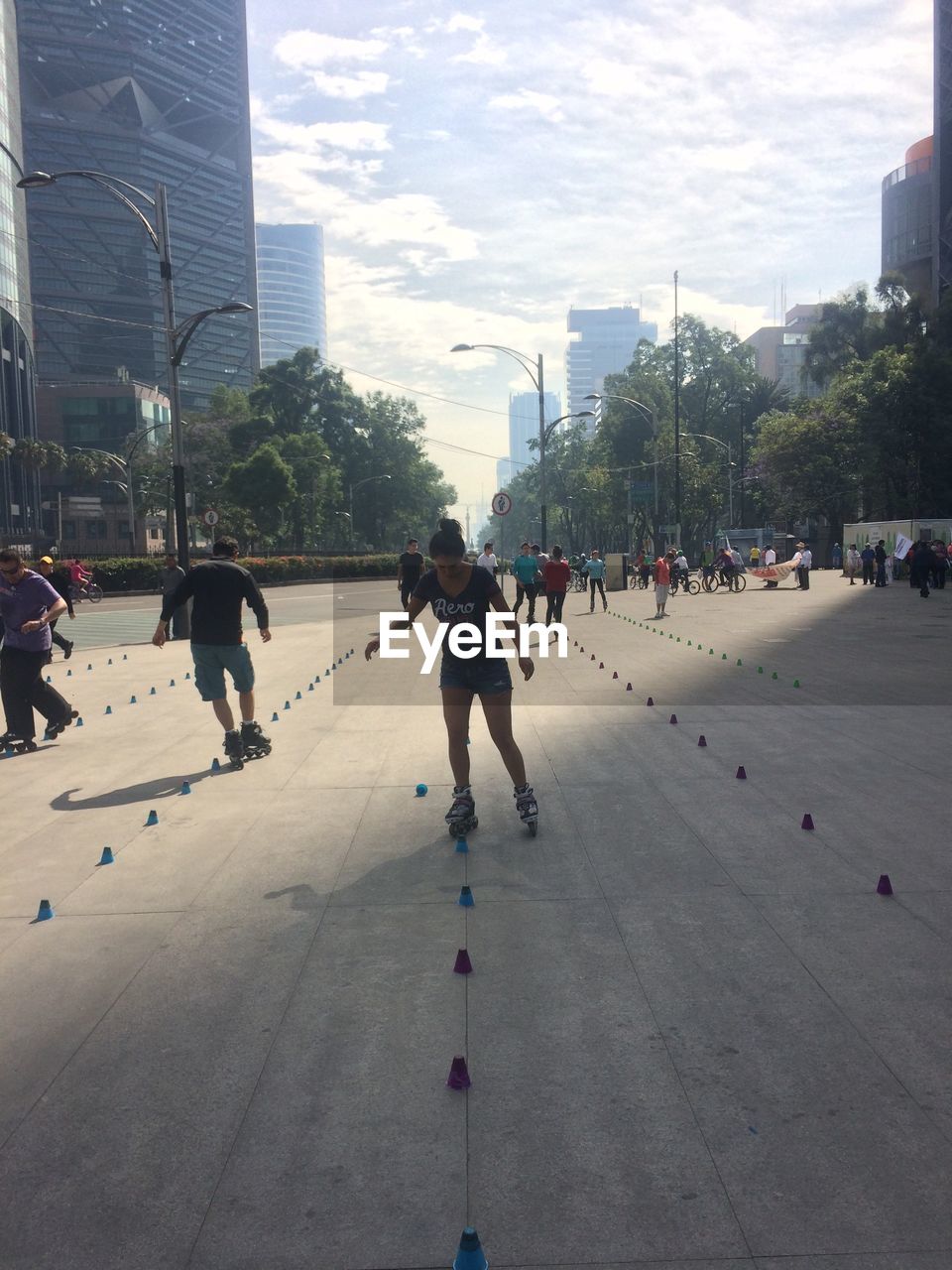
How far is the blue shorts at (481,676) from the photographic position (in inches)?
249

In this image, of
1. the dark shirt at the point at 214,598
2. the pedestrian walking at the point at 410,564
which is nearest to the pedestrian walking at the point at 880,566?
the pedestrian walking at the point at 410,564

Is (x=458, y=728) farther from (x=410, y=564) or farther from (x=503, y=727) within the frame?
(x=410, y=564)

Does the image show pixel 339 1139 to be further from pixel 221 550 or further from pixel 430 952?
pixel 221 550

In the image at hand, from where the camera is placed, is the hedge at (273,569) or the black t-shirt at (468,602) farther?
the hedge at (273,569)

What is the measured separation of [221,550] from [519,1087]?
6.31m

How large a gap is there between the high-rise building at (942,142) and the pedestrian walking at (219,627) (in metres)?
66.5

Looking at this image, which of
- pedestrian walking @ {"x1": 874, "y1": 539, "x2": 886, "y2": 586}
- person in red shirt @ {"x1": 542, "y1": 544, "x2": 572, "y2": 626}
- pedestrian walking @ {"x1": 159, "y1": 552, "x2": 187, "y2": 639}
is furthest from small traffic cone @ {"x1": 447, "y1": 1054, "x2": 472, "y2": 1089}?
pedestrian walking @ {"x1": 874, "y1": 539, "x2": 886, "y2": 586}

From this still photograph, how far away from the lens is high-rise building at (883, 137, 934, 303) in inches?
3241

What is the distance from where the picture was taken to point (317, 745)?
9500 millimetres

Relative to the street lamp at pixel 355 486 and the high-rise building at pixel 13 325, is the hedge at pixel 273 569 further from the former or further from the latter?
the high-rise building at pixel 13 325

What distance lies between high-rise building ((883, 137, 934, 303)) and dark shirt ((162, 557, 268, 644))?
8371cm

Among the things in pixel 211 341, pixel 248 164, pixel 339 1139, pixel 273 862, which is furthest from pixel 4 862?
pixel 248 164

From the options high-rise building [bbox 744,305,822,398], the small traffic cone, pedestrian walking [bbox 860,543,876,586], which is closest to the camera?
the small traffic cone

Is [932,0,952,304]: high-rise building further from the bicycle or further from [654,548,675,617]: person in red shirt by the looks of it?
the bicycle
